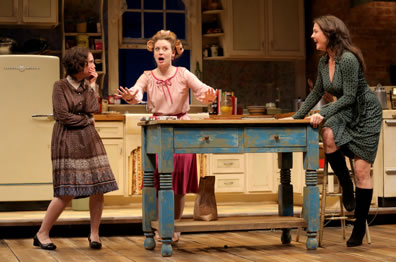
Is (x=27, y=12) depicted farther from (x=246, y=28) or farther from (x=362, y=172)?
(x=362, y=172)

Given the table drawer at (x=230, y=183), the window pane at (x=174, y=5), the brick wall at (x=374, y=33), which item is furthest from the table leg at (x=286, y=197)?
the window pane at (x=174, y=5)

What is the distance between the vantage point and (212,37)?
803cm

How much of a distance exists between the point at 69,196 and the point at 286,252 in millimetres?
1431

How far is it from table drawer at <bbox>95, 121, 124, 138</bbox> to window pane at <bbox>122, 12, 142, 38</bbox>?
1.68m

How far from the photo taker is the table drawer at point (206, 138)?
4.05 metres

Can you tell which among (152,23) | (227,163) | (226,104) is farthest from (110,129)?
(152,23)

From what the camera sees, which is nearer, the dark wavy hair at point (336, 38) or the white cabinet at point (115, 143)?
the dark wavy hair at point (336, 38)

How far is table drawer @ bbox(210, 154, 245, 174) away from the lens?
6.75m

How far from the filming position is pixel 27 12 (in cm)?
704

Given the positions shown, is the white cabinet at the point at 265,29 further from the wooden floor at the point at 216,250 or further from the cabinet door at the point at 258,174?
the wooden floor at the point at 216,250

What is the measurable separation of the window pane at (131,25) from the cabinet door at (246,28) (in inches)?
41.4

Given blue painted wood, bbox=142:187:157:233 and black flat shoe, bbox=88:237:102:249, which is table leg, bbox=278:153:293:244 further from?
black flat shoe, bbox=88:237:102:249

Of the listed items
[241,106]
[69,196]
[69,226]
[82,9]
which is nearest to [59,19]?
[82,9]

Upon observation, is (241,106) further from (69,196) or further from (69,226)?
(69,196)
